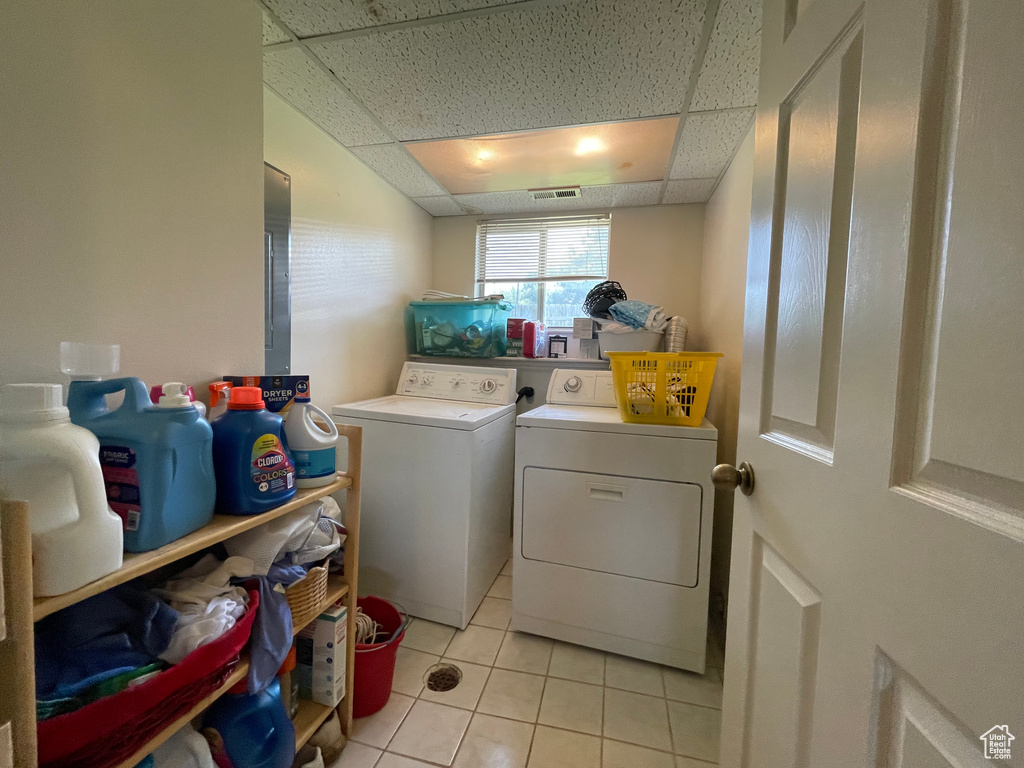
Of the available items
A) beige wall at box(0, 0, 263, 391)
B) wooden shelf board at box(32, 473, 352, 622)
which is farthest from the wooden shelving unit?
beige wall at box(0, 0, 263, 391)

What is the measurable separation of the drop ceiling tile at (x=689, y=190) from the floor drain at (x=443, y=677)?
254 centimetres

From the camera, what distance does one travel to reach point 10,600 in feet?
1.43

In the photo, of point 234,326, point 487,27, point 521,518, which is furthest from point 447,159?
point 521,518

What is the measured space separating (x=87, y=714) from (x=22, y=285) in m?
0.71

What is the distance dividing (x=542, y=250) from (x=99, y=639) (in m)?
2.55

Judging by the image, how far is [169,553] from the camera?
62 centimetres

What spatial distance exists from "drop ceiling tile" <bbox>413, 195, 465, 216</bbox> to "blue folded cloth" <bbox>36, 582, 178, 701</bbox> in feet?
7.55

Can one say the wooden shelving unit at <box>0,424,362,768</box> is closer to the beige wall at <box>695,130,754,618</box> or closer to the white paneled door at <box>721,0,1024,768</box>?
the white paneled door at <box>721,0,1024,768</box>

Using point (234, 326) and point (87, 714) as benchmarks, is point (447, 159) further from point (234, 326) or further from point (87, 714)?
point (87, 714)

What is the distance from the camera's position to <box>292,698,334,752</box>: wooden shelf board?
98cm

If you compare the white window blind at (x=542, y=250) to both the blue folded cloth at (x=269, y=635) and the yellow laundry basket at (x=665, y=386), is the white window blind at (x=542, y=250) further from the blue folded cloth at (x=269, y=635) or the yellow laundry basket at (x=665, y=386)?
the blue folded cloth at (x=269, y=635)

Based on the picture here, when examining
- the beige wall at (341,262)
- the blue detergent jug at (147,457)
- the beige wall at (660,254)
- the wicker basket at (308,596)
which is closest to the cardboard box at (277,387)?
the blue detergent jug at (147,457)

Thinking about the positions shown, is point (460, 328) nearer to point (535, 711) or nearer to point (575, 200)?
point (575, 200)

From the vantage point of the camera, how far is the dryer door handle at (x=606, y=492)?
4.81ft
